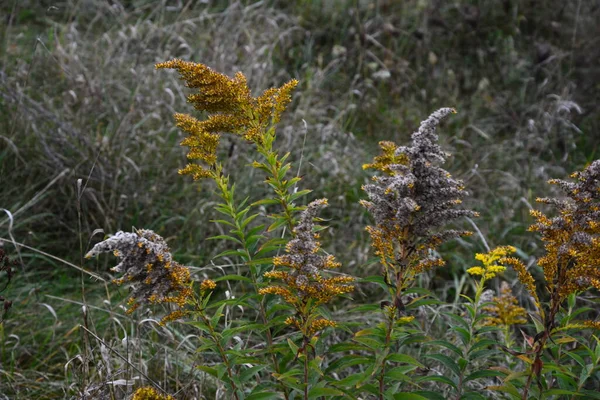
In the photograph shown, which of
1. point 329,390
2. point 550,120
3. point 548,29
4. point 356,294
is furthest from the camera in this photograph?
point 548,29

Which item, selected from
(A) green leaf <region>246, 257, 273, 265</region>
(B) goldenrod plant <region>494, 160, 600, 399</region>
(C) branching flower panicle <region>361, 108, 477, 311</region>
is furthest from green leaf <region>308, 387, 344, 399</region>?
A: (B) goldenrod plant <region>494, 160, 600, 399</region>

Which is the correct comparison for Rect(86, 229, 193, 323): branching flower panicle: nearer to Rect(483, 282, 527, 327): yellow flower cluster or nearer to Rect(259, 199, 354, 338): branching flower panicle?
Rect(259, 199, 354, 338): branching flower panicle

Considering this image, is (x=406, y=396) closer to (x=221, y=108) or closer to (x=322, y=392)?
(x=322, y=392)

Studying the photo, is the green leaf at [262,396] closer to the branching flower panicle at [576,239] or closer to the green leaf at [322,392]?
the green leaf at [322,392]

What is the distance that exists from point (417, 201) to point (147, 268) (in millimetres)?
755

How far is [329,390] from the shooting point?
1896mm

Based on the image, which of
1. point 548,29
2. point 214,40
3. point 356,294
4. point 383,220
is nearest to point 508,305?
point 383,220

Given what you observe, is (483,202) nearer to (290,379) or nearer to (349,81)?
(349,81)

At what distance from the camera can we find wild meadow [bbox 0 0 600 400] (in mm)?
1968

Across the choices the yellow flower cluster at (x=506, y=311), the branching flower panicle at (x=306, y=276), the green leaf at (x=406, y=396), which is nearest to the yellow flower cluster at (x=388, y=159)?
the branching flower panicle at (x=306, y=276)

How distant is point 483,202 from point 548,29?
270 centimetres

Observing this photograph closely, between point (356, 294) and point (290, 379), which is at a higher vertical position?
point (290, 379)

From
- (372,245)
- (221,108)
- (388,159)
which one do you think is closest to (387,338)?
(372,245)

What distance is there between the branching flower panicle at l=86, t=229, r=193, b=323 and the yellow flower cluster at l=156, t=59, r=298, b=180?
1.07 feet
